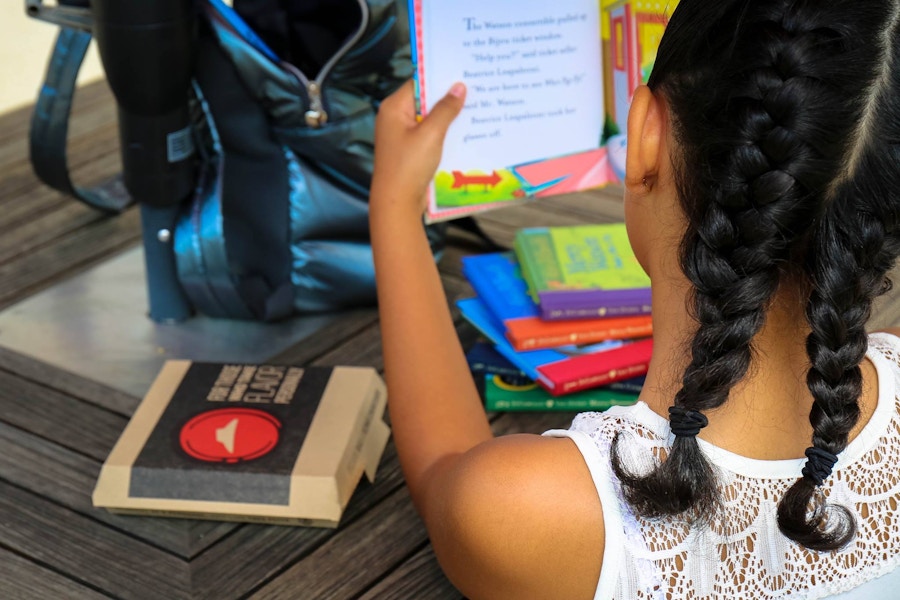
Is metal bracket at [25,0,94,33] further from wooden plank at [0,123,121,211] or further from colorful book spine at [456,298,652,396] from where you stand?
colorful book spine at [456,298,652,396]

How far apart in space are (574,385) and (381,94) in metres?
0.51

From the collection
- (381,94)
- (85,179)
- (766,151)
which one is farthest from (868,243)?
(85,179)

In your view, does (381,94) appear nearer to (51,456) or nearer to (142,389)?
(142,389)

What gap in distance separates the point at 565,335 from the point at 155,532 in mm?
518

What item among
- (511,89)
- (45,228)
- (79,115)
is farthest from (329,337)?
(79,115)

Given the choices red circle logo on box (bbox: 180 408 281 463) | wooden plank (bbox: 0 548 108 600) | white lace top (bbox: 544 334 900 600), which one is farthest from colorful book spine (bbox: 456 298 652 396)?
wooden plank (bbox: 0 548 108 600)

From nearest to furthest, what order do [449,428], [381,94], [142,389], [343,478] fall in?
[449,428] → [343,478] → [142,389] → [381,94]

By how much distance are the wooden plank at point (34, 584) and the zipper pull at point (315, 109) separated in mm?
670

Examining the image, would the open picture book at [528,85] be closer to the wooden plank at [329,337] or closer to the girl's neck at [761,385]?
the wooden plank at [329,337]

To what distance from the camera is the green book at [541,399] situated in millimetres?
1252

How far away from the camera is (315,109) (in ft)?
4.65

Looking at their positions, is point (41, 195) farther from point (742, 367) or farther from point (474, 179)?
point (742, 367)

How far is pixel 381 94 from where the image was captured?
146cm

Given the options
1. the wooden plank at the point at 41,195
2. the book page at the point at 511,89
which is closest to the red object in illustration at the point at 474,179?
the book page at the point at 511,89
